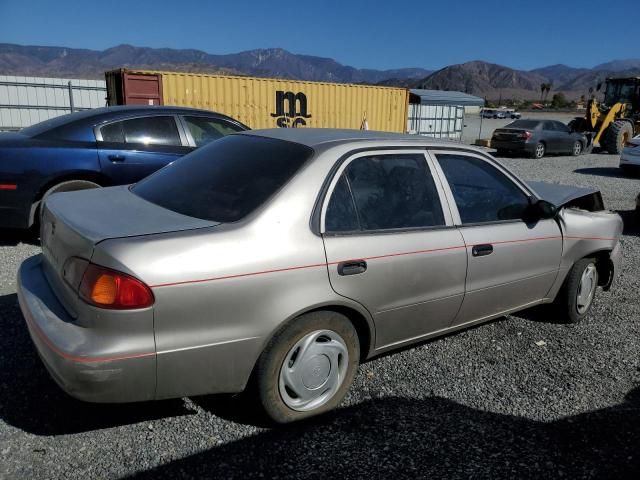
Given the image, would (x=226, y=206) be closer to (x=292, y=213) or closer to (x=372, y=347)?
(x=292, y=213)

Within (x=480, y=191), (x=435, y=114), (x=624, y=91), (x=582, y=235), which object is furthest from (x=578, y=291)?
(x=435, y=114)

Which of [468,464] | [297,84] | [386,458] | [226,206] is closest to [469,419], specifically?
[468,464]

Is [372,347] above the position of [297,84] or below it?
below

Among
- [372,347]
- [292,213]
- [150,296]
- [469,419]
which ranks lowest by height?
[469,419]

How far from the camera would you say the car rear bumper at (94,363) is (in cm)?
219

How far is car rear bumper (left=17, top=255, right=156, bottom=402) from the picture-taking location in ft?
7.19

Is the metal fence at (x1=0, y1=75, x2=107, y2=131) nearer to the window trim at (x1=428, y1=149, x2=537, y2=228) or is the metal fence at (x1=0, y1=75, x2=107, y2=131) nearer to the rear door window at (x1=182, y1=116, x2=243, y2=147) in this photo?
the rear door window at (x1=182, y1=116, x2=243, y2=147)

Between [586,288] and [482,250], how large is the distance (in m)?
1.62

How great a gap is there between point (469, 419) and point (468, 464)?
0.43m

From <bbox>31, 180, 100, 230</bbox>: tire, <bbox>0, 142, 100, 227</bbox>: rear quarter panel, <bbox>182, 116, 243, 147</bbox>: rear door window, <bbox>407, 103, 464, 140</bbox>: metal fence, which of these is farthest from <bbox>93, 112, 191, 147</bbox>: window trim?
<bbox>407, 103, 464, 140</bbox>: metal fence

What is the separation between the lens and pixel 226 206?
2682 millimetres

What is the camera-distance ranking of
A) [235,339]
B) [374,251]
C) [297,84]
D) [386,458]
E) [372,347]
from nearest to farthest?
[235,339] → [386,458] → [374,251] → [372,347] → [297,84]

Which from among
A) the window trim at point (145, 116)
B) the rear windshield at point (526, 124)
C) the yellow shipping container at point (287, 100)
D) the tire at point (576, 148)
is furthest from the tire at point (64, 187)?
the tire at point (576, 148)

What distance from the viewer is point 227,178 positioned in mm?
2938
